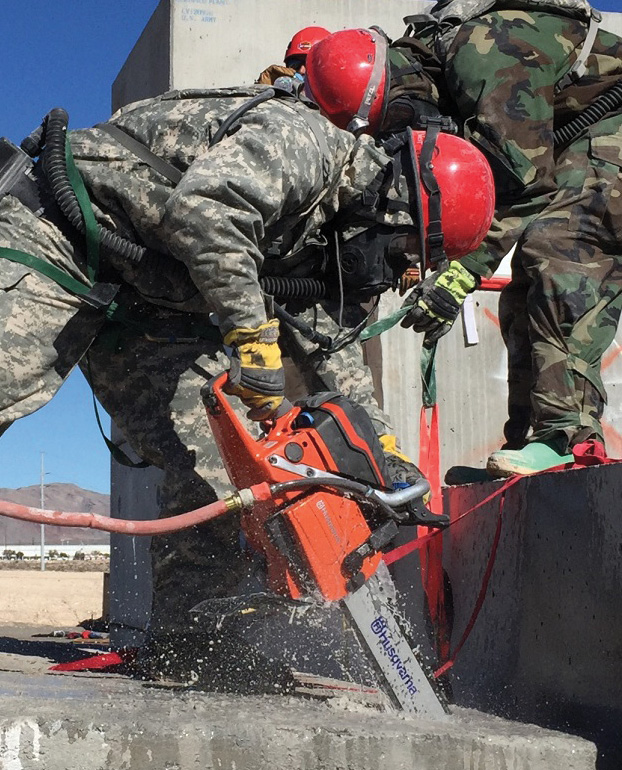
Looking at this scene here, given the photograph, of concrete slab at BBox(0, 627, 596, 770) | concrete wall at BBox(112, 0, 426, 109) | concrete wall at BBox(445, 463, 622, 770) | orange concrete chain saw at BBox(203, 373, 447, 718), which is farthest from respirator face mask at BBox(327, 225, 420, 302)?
concrete wall at BBox(112, 0, 426, 109)

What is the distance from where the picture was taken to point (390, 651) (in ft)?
8.58

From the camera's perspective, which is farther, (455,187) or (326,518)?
(455,187)

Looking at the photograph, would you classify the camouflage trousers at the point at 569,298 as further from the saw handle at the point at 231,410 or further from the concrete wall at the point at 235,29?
the concrete wall at the point at 235,29

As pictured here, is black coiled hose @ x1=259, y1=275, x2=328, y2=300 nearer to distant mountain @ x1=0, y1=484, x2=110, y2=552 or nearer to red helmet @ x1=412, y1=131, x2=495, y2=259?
red helmet @ x1=412, y1=131, x2=495, y2=259

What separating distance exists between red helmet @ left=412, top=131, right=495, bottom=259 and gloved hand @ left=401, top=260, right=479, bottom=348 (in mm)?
211

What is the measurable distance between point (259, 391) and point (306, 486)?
0.29 metres

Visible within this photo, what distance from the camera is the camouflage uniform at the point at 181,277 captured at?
2666 millimetres

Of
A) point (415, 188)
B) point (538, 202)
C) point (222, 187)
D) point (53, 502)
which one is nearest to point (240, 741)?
point (222, 187)

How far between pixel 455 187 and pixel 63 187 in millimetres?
1155

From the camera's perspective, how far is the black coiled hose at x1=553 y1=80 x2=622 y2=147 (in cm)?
368

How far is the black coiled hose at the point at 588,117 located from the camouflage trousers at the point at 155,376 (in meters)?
1.11

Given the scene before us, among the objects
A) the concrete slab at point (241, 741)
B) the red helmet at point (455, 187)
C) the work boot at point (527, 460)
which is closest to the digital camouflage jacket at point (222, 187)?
the red helmet at point (455, 187)

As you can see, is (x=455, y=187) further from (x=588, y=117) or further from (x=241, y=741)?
(x=241, y=741)

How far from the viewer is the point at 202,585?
318cm
